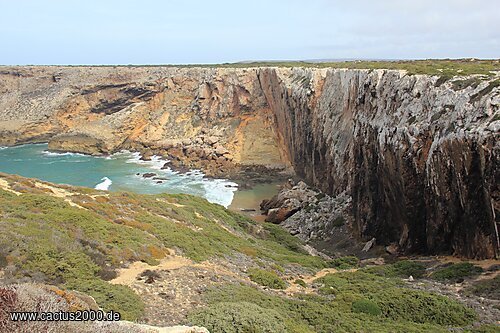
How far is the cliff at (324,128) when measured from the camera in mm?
19641

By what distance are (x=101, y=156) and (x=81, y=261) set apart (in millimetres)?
60215

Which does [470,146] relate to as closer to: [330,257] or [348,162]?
[330,257]

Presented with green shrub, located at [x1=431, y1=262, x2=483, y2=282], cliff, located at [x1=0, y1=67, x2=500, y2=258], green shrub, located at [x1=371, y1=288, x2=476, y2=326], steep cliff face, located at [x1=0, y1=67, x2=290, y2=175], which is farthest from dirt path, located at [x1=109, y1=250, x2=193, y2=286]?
steep cliff face, located at [x1=0, y1=67, x2=290, y2=175]

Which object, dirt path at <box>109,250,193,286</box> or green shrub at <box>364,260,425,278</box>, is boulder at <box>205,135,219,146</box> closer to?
green shrub at <box>364,260,425,278</box>

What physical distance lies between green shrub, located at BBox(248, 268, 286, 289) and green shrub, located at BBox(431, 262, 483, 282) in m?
7.64

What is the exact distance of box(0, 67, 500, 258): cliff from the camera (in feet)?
64.4

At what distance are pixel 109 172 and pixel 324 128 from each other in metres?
33.3

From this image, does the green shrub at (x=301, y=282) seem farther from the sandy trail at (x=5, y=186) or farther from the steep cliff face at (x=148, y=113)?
the steep cliff face at (x=148, y=113)

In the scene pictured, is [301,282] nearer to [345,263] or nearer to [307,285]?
[307,285]

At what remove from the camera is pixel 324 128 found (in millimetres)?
42625

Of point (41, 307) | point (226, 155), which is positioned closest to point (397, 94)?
point (41, 307)

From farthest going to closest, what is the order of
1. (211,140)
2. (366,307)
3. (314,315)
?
(211,140)
(366,307)
(314,315)

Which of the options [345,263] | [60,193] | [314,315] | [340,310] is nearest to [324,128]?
[345,263]

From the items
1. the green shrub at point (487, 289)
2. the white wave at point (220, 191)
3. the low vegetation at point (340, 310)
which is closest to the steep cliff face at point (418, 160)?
the green shrub at point (487, 289)
